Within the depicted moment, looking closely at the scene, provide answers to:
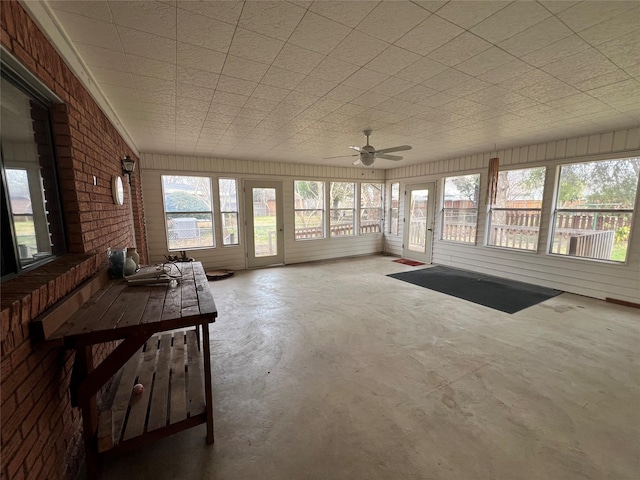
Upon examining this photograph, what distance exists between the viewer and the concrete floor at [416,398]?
1.58 meters

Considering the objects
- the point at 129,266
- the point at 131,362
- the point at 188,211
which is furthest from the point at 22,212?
the point at 188,211

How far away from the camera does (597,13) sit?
1564 mm

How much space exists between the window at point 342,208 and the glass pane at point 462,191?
8.07ft

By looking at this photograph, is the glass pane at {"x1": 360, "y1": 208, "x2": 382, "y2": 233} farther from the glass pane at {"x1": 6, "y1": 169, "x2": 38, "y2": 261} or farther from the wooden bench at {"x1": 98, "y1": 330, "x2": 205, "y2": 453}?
the glass pane at {"x1": 6, "y1": 169, "x2": 38, "y2": 261}

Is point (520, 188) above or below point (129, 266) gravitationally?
above

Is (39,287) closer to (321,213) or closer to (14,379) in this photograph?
(14,379)

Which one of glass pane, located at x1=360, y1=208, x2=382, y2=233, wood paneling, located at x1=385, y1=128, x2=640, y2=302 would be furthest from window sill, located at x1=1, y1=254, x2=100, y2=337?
glass pane, located at x1=360, y1=208, x2=382, y2=233

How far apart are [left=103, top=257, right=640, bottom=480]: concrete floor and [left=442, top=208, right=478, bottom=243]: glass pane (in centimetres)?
247

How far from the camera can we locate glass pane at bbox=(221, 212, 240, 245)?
616 cm

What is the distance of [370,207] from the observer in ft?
26.5

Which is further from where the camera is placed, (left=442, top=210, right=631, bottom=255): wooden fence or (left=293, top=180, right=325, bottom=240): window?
(left=293, top=180, right=325, bottom=240): window

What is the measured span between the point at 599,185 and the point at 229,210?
6700mm

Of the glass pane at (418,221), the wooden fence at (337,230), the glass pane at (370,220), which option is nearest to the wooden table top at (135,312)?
the wooden fence at (337,230)

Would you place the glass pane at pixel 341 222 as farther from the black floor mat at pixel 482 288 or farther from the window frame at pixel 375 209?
the black floor mat at pixel 482 288
